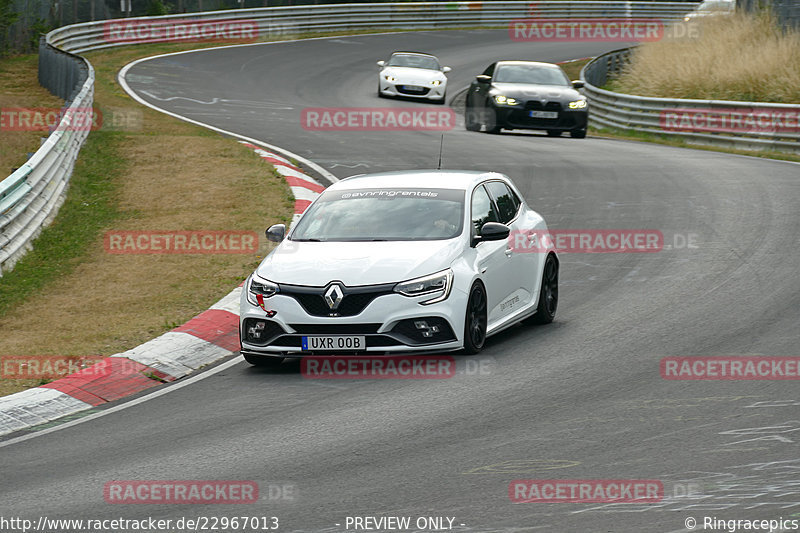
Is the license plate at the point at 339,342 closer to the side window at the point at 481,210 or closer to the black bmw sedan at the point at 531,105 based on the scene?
the side window at the point at 481,210

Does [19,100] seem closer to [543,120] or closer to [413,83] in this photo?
[413,83]

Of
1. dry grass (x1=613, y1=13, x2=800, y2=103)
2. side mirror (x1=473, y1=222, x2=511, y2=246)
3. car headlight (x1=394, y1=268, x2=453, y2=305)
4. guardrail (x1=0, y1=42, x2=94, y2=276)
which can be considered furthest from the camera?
Result: dry grass (x1=613, y1=13, x2=800, y2=103)

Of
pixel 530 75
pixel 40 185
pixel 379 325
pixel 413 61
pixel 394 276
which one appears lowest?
pixel 413 61

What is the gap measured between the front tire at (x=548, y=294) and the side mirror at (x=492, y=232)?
1.10 meters

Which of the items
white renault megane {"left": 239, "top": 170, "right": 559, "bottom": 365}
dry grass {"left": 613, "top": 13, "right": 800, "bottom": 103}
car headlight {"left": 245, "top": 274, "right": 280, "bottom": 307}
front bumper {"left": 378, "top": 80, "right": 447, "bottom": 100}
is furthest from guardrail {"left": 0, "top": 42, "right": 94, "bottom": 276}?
dry grass {"left": 613, "top": 13, "right": 800, "bottom": 103}

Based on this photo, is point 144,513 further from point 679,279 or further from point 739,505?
point 679,279

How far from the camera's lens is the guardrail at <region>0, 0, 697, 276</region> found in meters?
15.3

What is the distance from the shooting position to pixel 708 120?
86.7 ft

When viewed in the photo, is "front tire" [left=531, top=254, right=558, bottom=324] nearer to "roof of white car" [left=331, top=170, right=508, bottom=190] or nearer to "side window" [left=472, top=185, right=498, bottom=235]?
"side window" [left=472, top=185, right=498, bottom=235]

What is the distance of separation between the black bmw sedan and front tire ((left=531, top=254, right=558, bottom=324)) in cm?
1453

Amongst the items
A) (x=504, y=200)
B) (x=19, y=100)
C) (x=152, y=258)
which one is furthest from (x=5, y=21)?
(x=504, y=200)

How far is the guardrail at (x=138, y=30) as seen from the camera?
50.2 feet

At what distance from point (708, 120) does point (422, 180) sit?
1639 cm

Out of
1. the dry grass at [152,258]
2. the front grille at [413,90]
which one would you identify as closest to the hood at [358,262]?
the dry grass at [152,258]
